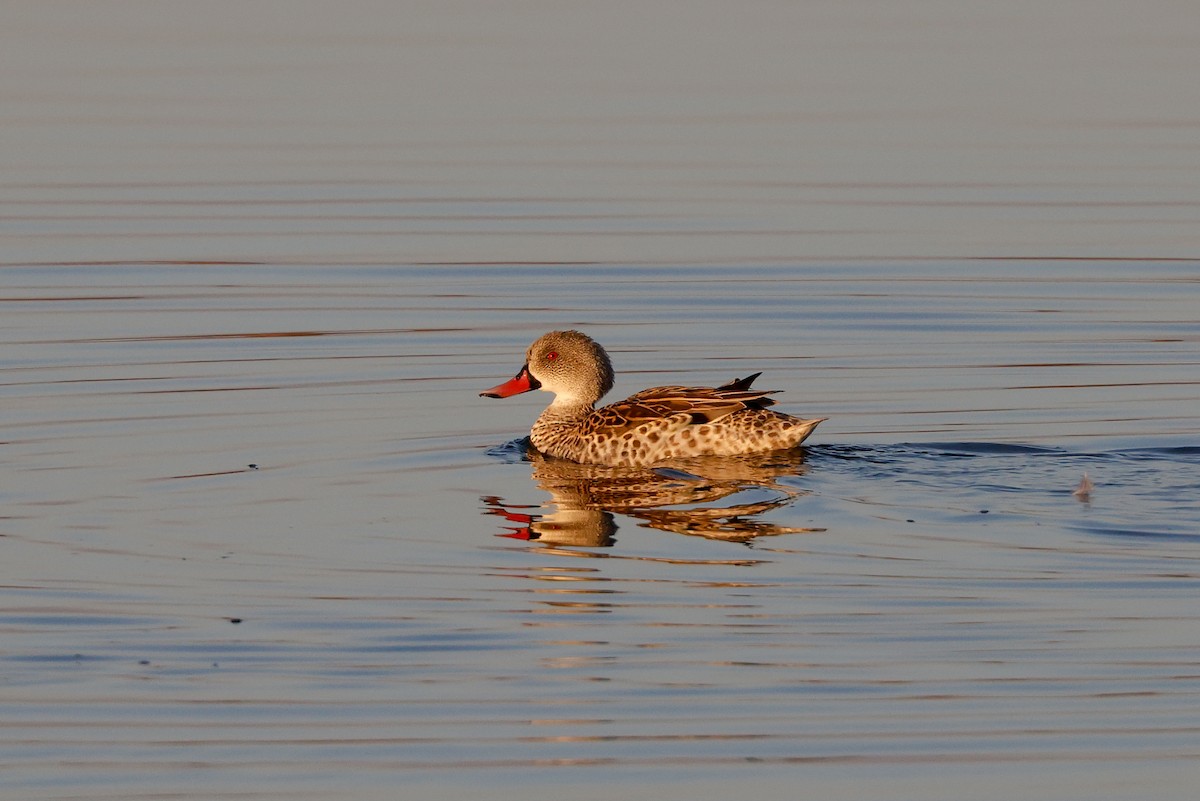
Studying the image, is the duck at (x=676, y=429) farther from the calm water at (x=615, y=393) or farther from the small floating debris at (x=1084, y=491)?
the small floating debris at (x=1084, y=491)

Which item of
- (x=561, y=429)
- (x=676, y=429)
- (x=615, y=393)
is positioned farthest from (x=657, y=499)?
(x=615, y=393)

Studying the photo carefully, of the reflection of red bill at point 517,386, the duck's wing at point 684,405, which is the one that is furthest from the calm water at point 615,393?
the duck's wing at point 684,405

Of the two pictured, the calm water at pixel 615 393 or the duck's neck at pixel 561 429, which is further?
the duck's neck at pixel 561 429

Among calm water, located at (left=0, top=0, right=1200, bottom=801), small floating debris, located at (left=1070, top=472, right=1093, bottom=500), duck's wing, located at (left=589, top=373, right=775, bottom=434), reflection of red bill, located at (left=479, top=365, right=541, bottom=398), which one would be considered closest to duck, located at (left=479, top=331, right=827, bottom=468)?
duck's wing, located at (left=589, top=373, right=775, bottom=434)

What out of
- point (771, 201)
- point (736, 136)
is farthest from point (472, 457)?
point (736, 136)

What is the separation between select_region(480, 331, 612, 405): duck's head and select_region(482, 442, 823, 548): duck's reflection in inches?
26.7

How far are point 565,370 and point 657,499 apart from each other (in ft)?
7.31

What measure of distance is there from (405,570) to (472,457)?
9.42 feet

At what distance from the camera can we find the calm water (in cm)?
731

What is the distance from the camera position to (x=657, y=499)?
11.1m

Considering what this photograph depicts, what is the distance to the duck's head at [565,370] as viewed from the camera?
13.1m

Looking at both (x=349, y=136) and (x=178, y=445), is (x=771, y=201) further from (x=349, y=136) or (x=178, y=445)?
(x=178, y=445)

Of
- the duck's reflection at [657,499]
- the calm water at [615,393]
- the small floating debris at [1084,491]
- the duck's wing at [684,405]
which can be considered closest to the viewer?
the calm water at [615,393]

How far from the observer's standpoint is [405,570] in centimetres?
934
